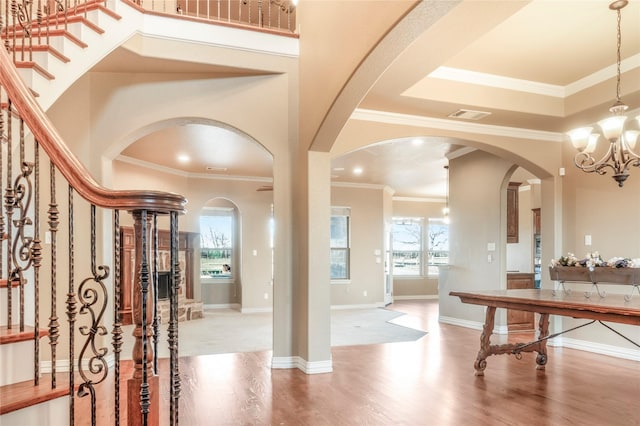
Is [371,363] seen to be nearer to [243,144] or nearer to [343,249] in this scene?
[243,144]

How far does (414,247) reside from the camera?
11859 millimetres

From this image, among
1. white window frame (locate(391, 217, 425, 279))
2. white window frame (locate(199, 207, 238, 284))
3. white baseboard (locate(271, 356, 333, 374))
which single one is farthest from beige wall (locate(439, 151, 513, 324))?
white window frame (locate(199, 207, 238, 284))

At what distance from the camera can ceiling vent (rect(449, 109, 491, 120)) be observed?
187 inches

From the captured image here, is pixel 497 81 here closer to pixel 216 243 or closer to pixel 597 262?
pixel 597 262

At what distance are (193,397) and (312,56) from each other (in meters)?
3.19

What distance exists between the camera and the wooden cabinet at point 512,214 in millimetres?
6926

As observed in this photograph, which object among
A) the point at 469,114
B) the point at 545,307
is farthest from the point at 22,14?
the point at 545,307

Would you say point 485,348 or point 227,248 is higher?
point 227,248

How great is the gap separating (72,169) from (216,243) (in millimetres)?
8489

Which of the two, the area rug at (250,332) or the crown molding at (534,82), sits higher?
the crown molding at (534,82)

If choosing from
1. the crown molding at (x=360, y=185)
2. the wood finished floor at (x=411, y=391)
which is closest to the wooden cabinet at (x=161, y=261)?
the wood finished floor at (x=411, y=391)

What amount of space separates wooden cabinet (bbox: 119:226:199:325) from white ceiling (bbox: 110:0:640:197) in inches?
69.4

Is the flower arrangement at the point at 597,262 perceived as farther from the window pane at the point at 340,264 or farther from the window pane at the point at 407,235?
the window pane at the point at 407,235

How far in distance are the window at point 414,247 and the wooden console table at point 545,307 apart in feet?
23.7
